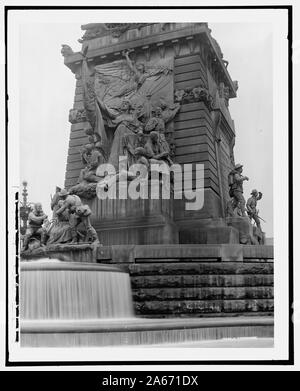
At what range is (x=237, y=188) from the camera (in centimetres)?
2169

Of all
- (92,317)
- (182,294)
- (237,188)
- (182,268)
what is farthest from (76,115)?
(92,317)

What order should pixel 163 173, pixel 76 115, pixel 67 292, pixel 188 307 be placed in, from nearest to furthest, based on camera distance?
pixel 67 292, pixel 188 307, pixel 163 173, pixel 76 115

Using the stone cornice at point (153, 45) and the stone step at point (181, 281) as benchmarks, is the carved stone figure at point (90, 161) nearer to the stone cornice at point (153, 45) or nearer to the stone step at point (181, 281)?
the stone cornice at point (153, 45)

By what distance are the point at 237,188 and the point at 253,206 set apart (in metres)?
0.88

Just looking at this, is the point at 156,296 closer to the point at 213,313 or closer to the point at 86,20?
the point at 213,313

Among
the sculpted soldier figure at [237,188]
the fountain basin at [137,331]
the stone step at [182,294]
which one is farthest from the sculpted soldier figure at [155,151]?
the fountain basin at [137,331]

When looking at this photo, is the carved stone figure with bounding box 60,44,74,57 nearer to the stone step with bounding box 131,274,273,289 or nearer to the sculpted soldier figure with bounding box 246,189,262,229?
the sculpted soldier figure with bounding box 246,189,262,229

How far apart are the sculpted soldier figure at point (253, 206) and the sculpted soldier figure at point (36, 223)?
273 inches

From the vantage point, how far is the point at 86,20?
13609mm

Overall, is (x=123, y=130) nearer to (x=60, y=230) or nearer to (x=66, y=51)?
(x=66, y=51)

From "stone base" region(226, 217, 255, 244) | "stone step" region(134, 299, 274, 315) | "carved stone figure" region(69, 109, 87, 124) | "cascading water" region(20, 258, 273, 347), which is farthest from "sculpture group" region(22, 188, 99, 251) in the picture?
"carved stone figure" region(69, 109, 87, 124)

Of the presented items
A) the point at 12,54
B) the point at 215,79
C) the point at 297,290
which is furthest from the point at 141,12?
the point at 215,79

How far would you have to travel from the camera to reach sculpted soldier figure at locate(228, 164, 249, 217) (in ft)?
71.0
